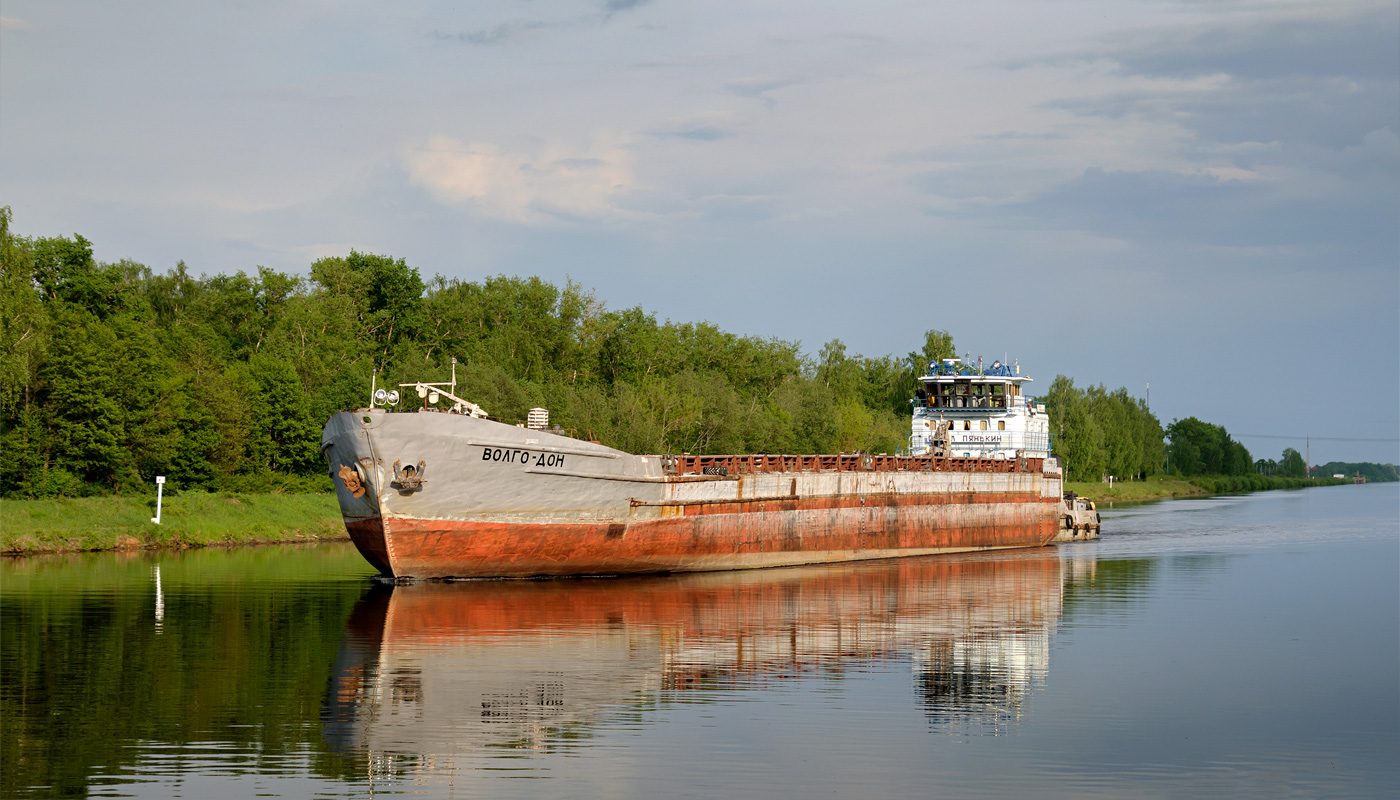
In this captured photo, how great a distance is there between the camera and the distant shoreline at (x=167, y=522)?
4728cm

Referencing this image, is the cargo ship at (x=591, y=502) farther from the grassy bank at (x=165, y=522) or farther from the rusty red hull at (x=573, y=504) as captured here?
the grassy bank at (x=165, y=522)

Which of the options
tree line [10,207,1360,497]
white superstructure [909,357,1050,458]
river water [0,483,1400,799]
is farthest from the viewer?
white superstructure [909,357,1050,458]

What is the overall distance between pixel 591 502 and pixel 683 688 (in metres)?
15.8

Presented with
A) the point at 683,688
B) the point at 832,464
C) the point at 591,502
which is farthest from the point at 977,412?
the point at 683,688

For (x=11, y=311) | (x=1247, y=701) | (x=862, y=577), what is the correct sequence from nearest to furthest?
(x=1247, y=701) < (x=862, y=577) < (x=11, y=311)

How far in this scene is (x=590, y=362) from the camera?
3755 inches

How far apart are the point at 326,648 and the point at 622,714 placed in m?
8.56

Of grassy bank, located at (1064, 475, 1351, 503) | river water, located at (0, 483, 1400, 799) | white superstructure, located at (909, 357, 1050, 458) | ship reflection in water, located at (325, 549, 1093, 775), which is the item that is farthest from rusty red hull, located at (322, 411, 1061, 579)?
grassy bank, located at (1064, 475, 1351, 503)

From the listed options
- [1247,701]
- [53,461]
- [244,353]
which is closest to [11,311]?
[53,461]

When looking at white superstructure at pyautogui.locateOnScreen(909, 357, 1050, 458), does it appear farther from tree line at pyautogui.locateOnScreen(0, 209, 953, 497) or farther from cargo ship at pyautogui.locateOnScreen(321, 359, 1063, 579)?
tree line at pyautogui.locateOnScreen(0, 209, 953, 497)

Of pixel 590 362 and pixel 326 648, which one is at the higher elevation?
pixel 590 362

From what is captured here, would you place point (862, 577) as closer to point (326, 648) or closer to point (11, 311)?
point (326, 648)

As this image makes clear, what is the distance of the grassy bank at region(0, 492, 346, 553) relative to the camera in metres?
47.3

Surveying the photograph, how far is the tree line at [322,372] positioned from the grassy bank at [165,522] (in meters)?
3.63
